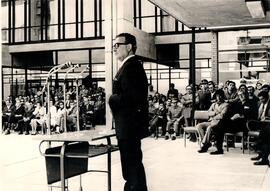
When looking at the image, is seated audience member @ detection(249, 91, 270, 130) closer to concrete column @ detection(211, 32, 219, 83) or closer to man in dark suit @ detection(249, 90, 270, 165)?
man in dark suit @ detection(249, 90, 270, 165)

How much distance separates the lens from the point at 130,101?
3766mm

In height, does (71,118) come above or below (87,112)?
below

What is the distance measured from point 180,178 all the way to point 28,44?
15.8 metres

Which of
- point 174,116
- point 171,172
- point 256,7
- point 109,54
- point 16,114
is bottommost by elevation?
point 171,172

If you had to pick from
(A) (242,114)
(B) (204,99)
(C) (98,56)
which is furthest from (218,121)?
(C) (98,56)

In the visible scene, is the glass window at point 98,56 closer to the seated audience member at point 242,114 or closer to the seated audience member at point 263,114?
the seated audience member at point 242,114

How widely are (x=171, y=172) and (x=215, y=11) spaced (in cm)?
532

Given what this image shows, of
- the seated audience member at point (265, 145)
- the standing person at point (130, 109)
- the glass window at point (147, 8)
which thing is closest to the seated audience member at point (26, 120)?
the glass window at point (147, 8)

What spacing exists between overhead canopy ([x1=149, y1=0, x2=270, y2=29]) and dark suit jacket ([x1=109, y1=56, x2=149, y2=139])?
19.6ft

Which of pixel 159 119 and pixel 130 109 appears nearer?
pixel 130 109

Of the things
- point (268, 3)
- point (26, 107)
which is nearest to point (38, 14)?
point (26, 107)

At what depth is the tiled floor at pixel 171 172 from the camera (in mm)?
5480

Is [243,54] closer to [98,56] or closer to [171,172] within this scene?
[98,56]

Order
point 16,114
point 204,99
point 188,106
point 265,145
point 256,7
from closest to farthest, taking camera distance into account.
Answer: point 265,145 → point 256,7 → point 204,99 → point 188,106 → point 16,114
